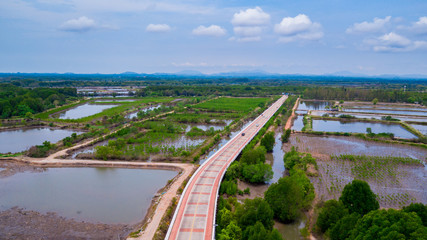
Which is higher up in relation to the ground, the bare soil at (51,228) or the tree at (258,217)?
the tree at (258,217)

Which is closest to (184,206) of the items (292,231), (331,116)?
(292,231)

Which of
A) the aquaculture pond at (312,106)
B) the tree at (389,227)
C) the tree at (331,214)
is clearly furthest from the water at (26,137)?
the aquaculture pond at (312,106)

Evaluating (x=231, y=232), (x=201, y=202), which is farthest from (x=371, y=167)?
(x=231, y=232)

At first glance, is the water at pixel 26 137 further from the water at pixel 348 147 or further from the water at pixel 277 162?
the water at pixel 348 147

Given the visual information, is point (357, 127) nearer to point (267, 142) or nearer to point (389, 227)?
point (267, 142)

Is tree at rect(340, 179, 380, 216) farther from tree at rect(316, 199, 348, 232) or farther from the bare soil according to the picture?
the bare soil

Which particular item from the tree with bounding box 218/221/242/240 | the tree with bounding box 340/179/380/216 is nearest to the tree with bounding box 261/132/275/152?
the tree with bounding box 340/179/380/216

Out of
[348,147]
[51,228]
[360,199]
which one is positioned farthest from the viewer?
[348,147]
